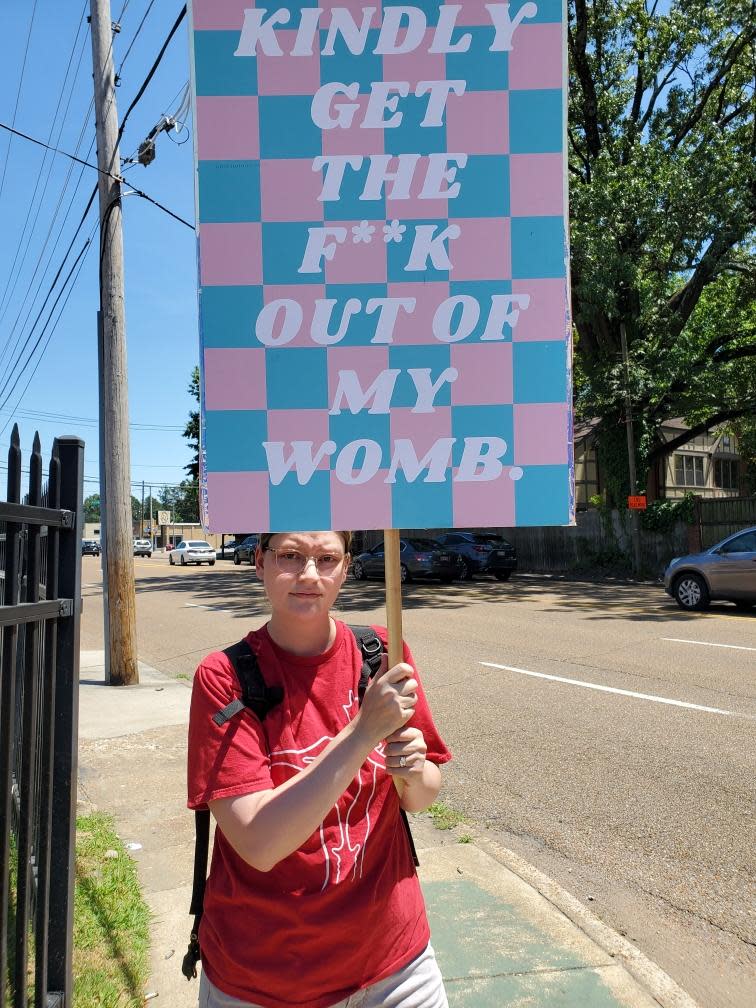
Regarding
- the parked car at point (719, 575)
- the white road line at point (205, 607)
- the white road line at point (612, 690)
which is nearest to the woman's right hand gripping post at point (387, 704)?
the white road line at point (612, 690)

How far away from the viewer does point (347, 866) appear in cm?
173

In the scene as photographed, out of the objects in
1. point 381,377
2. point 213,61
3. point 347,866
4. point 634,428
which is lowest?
point 347,866

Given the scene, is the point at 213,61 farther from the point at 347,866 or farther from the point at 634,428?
the point at 634,428

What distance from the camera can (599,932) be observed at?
3463 mm

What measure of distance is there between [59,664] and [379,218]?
1504mm

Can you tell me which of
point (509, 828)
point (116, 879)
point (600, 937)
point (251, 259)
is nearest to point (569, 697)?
point (509, 828)

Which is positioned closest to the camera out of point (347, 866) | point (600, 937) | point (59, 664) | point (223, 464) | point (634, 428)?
point (347, 866)

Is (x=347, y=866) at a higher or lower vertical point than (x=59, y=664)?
lower

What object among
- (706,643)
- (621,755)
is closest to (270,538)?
(621,755)

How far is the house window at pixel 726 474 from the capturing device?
45.2 metres

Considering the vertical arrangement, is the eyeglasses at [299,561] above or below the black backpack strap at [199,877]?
above

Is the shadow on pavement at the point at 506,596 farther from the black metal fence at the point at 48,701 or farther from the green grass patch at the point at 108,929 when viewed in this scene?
the black metal fence at the point at 48,701

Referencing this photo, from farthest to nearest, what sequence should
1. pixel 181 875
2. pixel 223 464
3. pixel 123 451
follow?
pixel 123 451 < pixel 181 875 < pixel 223 464

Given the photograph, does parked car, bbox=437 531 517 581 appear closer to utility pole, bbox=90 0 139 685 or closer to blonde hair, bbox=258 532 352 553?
utility pole, bbox=90 0 139 685
